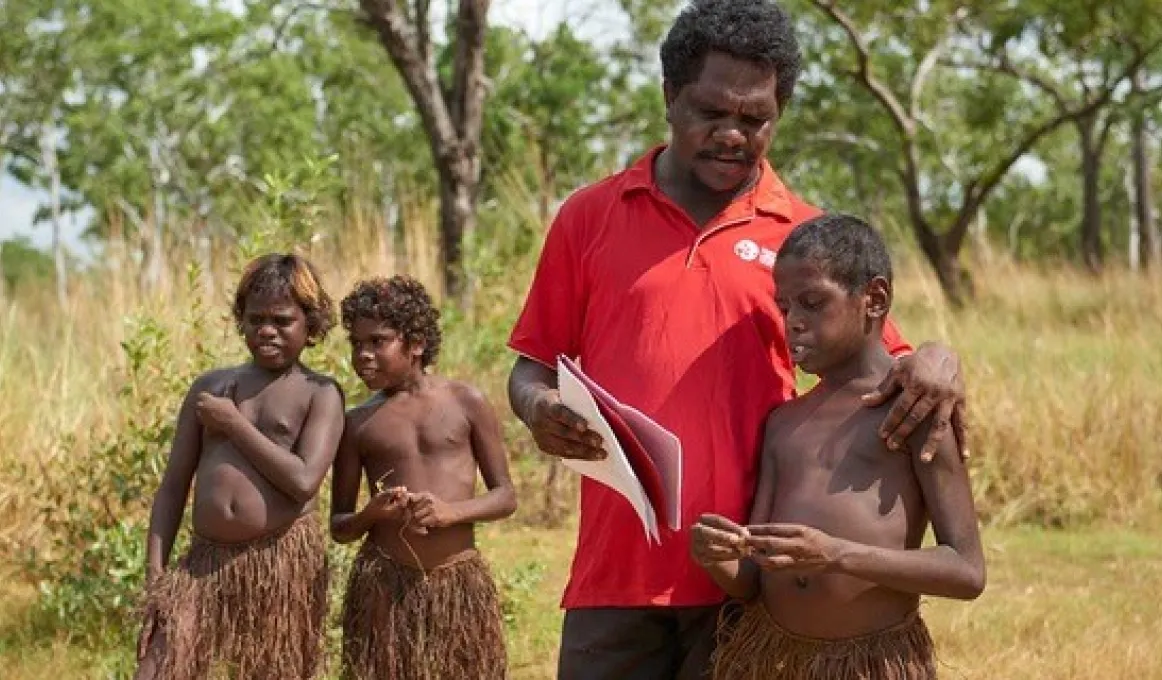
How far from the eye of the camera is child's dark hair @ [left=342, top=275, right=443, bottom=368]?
455cm

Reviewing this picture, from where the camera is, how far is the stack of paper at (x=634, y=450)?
8.73ft

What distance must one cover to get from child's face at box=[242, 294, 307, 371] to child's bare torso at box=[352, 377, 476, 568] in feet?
0.87

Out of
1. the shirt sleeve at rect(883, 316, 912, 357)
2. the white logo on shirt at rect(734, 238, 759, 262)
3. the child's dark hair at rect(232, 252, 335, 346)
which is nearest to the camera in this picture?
the white logo on shirt at rect(734, 238, 759, 262)

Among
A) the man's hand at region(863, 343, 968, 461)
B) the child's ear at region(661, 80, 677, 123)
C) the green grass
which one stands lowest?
the green grass

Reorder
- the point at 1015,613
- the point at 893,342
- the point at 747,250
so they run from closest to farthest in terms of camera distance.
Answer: the point at 747,250 → the point at 893,342 → the point at 1015,613

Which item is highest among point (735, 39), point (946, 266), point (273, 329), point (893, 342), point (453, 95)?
point (453, 95)

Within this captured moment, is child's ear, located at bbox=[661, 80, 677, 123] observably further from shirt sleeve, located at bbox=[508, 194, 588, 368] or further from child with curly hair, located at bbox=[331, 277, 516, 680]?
child with curly hair, located at bbox=[331, 277, 516, 680]

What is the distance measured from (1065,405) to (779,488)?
6197 mm

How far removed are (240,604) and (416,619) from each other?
433mm

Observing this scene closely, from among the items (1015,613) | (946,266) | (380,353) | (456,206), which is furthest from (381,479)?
(946,266)

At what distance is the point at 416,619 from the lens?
4.50 metres

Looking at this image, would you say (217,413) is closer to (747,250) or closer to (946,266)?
(747,250)

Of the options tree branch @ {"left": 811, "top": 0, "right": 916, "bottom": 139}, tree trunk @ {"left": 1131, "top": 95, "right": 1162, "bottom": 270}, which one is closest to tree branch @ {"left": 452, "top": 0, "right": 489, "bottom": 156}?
tree branch @ {"left": 811, "top": 0, "right": 916, "bottom": 139}

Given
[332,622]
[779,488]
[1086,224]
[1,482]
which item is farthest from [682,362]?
[1086,224]
